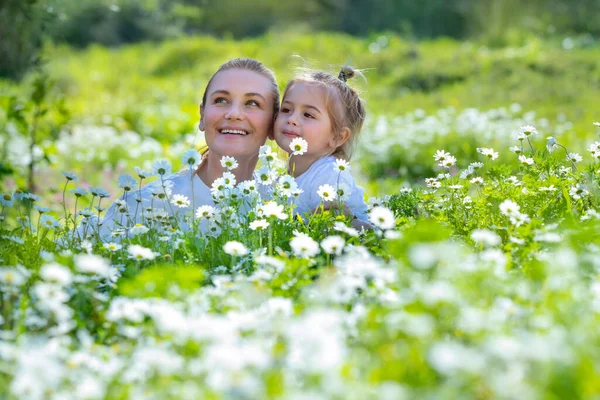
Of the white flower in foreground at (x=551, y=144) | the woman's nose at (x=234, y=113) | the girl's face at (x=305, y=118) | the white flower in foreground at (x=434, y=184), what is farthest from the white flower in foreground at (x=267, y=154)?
the white flower in foreground at (x=551, y=144)

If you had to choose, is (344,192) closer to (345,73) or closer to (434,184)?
(434,184)

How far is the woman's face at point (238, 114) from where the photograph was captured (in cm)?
402

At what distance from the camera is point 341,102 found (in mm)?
4043

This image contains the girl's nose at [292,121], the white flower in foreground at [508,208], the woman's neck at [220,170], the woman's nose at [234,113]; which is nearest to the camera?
the white flower in foreground at [508,208]

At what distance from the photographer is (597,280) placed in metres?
2.03

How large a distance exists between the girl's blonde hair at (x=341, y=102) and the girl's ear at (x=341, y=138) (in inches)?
0.5

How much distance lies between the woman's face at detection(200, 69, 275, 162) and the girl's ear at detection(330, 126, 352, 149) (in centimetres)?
34

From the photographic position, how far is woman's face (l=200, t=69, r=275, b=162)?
4.02 meters

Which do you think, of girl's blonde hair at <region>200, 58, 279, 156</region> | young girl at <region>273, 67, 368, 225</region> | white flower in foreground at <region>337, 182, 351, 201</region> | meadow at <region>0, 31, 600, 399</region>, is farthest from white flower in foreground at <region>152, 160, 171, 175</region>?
girl's blonde hair at <region>200, 58, 279, 156</region>

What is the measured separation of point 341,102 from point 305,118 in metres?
0.24

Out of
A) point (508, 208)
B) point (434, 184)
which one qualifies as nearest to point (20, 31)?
point (434, 184)

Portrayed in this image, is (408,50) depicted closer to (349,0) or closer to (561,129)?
(561,129)

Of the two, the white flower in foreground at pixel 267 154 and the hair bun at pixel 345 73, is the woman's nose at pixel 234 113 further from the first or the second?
the white flower in foreground at pixel 267 154

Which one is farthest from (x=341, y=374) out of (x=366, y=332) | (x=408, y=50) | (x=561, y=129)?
(x=408, y=50)
